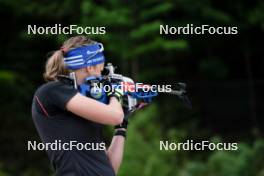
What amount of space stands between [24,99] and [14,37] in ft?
4.43

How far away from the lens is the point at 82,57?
148 inches

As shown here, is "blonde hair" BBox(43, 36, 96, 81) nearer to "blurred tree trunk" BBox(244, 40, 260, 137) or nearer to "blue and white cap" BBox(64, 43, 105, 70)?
"blue and white cap" BBox(64, 43, 105, 70)

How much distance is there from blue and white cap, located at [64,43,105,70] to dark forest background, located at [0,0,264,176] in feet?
18.9

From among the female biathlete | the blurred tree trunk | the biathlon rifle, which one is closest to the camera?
the female biathlete

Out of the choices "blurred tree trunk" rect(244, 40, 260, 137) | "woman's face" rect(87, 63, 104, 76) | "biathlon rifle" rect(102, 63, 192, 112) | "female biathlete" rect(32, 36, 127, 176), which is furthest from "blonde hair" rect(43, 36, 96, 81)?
"blurred tree trunk" rect(244, 40, 260, 137)

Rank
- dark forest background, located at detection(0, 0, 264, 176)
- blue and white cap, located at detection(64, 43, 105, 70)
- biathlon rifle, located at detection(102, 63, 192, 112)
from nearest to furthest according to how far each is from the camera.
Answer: blue and white cap, located at detection(64, 43, 105, 70), biathlon rifle, located at detection(102, 63, 192, 112), dark forest background, located at detection(0, 0, 264, 176)

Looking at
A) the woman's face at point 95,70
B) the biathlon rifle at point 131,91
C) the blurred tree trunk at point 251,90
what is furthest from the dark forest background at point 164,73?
the woman's face at point 95,70

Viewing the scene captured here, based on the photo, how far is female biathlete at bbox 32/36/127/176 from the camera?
3.62 m

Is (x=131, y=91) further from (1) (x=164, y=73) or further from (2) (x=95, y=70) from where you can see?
(1) (x=164, y=73)

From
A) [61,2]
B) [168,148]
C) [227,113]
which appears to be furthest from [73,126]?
[227,113]

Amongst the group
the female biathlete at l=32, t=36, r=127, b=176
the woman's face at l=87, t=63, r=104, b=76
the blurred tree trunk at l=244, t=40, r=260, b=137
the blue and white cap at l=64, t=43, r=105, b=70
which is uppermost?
the blurred tree trunk at l=244, t=40, r=260, b=137

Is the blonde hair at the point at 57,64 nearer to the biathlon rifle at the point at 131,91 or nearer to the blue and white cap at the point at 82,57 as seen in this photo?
the blue and white cap at the point at 82,57

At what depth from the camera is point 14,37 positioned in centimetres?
1370

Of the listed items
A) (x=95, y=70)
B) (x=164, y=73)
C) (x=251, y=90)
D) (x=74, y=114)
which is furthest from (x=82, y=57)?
(x=251, y=90)
